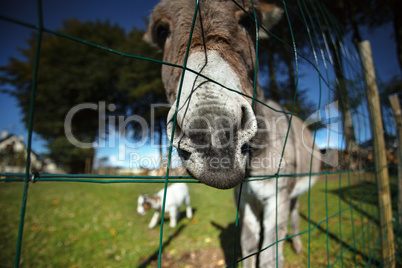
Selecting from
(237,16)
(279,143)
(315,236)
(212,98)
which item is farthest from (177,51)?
(315,236)

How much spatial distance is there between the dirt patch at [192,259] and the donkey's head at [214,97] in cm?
205

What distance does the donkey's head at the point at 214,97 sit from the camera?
804 mm

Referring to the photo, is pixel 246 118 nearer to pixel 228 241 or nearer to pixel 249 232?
pixel 249 232

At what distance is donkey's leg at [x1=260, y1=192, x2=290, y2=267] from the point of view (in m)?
1.62

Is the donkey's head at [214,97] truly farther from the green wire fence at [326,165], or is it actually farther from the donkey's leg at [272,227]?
the donkey's leg at [272,227]

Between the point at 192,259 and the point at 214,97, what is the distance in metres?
2.49

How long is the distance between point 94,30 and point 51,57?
4060 millimetres

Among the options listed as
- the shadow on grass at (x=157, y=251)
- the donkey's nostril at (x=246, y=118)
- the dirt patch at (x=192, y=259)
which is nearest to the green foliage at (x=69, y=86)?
the shadow on grass at (x=157, y=251)

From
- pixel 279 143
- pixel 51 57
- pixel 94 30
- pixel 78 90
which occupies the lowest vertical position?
pixel 279 143

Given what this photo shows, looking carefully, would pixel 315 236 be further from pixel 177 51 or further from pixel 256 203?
pixel 177 51

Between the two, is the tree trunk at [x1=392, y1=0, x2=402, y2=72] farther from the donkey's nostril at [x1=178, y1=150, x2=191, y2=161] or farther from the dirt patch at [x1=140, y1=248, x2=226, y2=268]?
the donkey's nostril at [x1=178, y1=150, x2=191, y2=161]

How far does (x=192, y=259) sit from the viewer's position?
8.13ft

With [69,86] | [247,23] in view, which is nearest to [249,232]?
[247,23]

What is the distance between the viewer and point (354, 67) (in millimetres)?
2121
